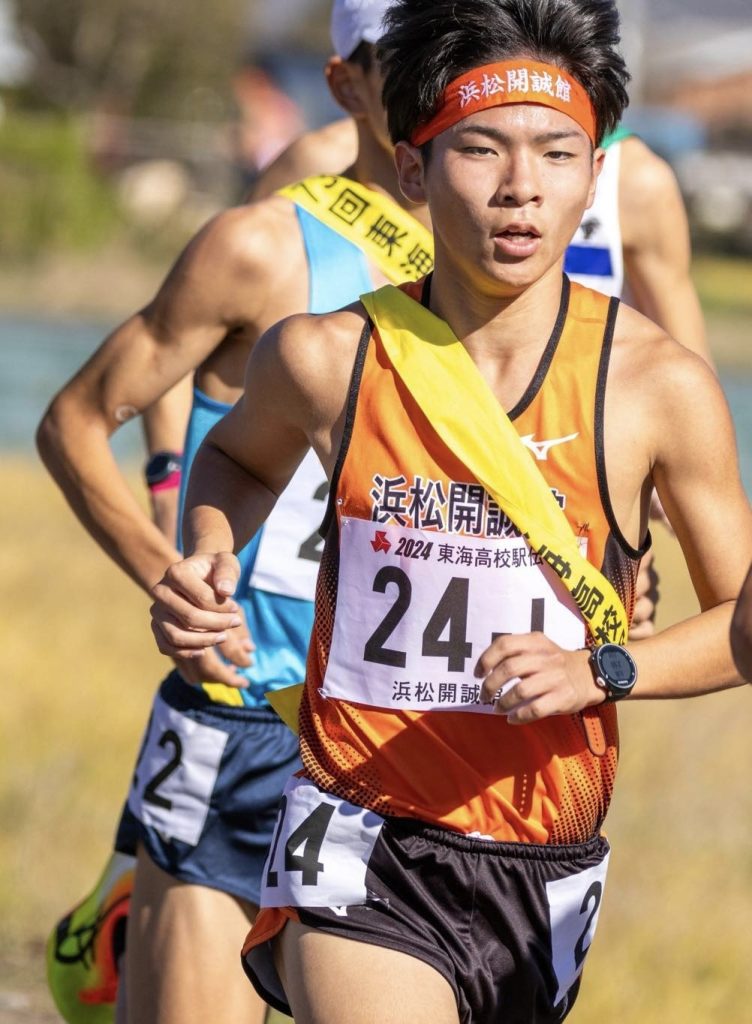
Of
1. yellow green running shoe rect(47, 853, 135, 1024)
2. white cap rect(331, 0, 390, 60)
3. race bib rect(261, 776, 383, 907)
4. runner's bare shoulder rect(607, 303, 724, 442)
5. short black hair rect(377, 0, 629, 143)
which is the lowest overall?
yellow green running shoe rect(47, 853, 135, 1024)

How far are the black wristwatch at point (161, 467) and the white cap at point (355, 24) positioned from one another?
1.02 meters

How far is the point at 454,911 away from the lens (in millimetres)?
2922

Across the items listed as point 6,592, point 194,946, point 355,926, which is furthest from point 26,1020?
point 6,592

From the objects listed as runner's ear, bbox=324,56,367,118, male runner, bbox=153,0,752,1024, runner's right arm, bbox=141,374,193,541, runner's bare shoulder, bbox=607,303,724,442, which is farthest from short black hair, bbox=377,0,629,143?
runner's right arm, bbox=141,374,193,541

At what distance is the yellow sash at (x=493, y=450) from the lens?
282cm

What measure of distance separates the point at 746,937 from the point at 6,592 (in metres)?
5.75

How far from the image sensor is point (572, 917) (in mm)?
3008

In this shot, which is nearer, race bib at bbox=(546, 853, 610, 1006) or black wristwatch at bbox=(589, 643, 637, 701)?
black wristwatch at bbox=(589, 643, 637, 701)

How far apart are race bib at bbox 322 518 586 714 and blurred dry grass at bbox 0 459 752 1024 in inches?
127

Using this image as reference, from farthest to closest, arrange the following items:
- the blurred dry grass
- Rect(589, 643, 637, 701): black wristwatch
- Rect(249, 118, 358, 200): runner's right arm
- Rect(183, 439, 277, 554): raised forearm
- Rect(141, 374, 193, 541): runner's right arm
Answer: the blurred dry grass < Rect(141, 374, 193, 541): runner's right arm < Rect(249, 118, 358, 200): runner's right arm < Rect(183, 439, 277, 554): raised forearm < Rect(589, 643, 637, 701): black wristwatch

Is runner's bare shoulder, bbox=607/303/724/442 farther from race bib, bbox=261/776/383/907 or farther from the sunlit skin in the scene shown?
race bib, bbox=261/776/383/907

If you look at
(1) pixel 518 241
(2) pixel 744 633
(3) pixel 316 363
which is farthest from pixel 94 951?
(2) pixel 744 633

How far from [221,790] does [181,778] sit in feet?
0.29

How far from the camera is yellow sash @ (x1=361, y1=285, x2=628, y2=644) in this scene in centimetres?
282
